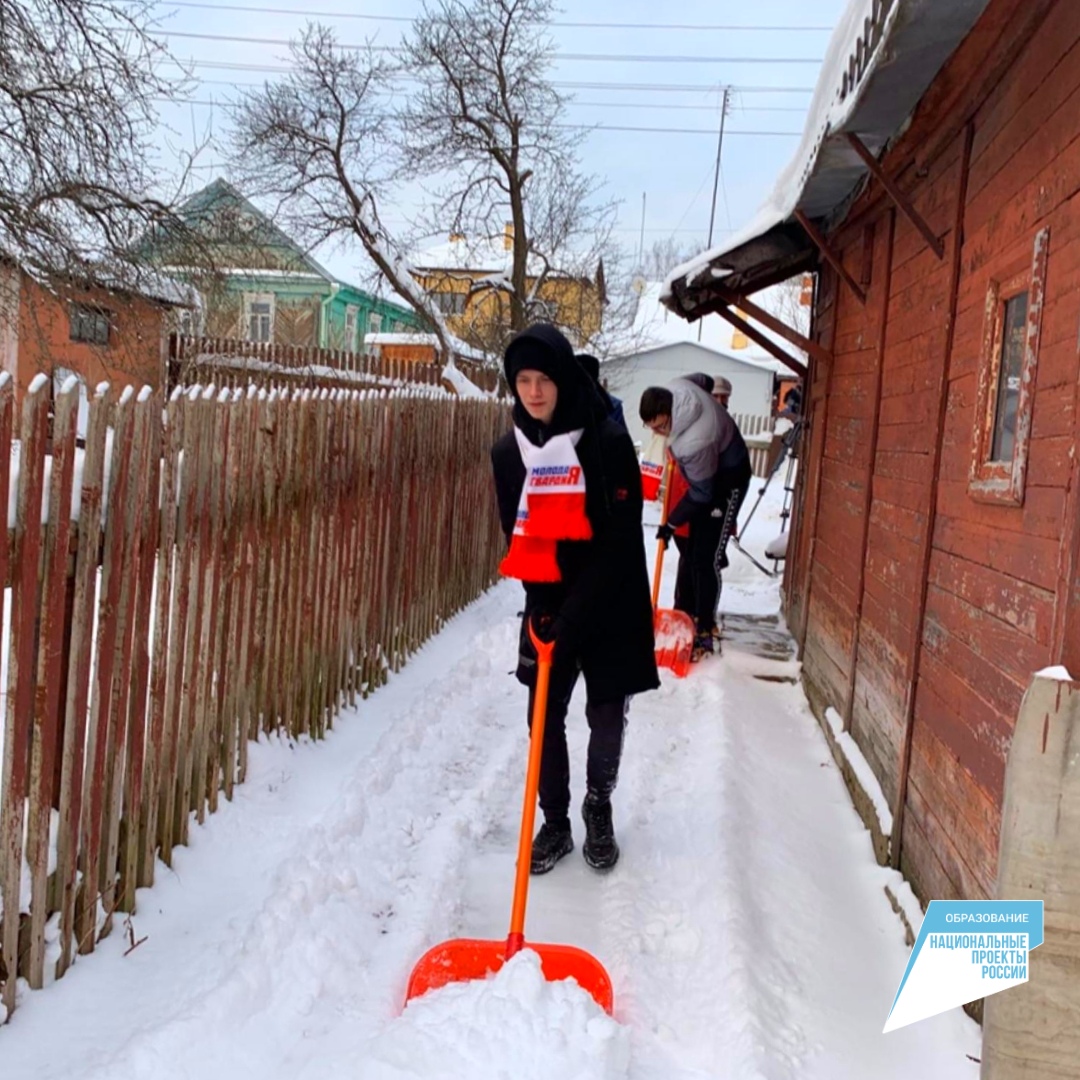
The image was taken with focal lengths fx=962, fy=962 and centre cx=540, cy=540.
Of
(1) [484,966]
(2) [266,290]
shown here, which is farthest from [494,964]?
(2) [266,290]

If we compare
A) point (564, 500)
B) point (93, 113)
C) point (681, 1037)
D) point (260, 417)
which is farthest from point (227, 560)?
point (93, 113)

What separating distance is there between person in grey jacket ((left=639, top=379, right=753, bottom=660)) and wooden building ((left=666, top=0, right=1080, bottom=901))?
3.10 ft

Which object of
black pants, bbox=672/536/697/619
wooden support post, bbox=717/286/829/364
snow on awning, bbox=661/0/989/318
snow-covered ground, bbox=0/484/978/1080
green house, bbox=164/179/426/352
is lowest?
snow-covered ground, bbox=0/484/978/1080

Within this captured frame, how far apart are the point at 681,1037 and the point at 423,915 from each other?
Result: 0.91 meters

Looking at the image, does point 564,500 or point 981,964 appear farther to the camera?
point 564,500

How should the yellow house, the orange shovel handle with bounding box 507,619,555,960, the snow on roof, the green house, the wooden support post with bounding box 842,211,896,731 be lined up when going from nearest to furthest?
the orange shovel handle with bounding box 507,619,555,960 < the wooden support post with bounding box 842,211,896,731 < the green house < the yellow house < the snow on roof

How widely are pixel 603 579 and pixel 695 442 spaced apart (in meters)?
3.05

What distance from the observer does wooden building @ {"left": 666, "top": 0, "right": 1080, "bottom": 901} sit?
247 centimetres

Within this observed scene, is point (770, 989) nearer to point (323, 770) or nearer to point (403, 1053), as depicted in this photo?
point (403, 1053)

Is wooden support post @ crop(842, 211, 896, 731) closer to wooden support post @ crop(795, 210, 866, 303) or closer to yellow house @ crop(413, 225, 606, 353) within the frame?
wooden support post @ crop(795, 210, 866, 303)

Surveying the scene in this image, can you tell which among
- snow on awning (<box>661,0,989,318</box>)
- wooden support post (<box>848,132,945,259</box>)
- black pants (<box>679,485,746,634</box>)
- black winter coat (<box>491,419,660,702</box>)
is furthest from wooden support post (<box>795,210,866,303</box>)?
black winter coat (<box>491,419,660,702</box>)

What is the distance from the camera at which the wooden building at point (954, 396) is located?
247 cm

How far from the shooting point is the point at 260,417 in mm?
3562

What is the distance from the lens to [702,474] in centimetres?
606
